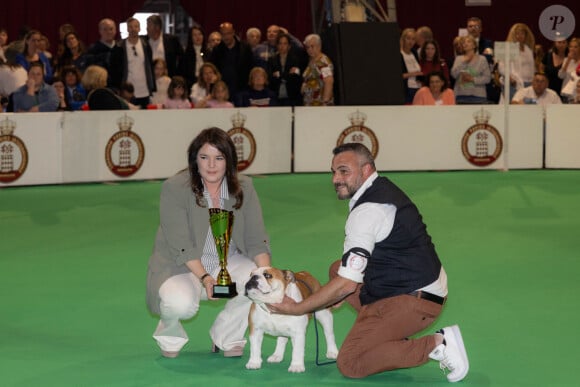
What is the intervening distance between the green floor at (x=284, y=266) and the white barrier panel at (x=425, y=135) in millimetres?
464

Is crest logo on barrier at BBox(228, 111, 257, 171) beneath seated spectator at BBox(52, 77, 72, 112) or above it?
beneath

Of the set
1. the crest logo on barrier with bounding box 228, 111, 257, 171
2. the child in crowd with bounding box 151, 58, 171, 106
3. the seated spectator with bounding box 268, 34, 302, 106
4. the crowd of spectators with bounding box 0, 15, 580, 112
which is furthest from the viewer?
the seated spectator with bounding box 268, 34, 302, 106

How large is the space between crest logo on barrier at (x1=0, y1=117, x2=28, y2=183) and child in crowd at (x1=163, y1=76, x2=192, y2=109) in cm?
219

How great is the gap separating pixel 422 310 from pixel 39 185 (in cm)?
875

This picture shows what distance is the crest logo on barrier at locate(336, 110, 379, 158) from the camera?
15.2 m

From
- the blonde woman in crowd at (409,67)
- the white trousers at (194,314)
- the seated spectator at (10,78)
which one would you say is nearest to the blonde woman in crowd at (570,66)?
the blonde woman in crowd at (409,67)

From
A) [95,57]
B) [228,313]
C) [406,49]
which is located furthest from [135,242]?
[406,49]

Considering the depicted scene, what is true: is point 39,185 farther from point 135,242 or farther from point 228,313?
point 228,313

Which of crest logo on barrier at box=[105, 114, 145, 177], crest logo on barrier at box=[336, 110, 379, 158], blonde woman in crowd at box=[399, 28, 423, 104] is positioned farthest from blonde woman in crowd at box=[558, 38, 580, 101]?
crest logo on barrier at box=[105, 114, 145, 177]

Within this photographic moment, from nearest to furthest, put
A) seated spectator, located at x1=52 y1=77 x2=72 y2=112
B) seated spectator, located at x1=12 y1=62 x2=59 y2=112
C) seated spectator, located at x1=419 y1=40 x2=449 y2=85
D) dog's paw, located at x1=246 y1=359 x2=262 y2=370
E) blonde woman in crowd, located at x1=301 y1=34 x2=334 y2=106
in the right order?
dog's paw, located at x1=246 y1=359 x2=262 y2=370 < seated spectator, located at x1=12 y1=62 x2=59 y2=112 < seated spectator, located at x1=52 y1=77 x2=72 y2=112 < blonde woman in crowd, located at x1=301 y1=34 x2=334 y2=106 < seated spectator, located at x1=419 y1=40 x2=449 y2=85

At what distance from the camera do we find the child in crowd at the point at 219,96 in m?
14.8

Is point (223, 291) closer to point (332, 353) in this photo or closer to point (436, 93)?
point (332, 353)

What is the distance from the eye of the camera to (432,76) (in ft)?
51.8

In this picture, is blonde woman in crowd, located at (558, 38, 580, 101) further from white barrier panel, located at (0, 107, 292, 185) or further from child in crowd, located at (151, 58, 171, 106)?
child in crowd, located at (151, 58, 171, 106)
